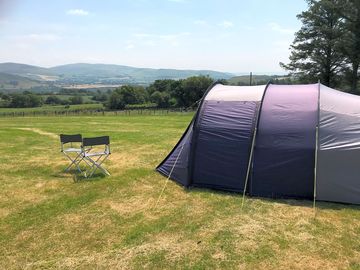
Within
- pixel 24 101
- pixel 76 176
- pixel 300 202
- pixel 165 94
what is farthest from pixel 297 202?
pixel 24 101

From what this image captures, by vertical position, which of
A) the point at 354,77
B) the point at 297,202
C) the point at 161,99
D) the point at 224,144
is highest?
the point at 354,77

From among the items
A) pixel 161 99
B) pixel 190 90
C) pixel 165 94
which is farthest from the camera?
pixel 161 99

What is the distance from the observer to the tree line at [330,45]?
3241 cm

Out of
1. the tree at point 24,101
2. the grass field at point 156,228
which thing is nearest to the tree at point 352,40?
the grass field at point 156,228

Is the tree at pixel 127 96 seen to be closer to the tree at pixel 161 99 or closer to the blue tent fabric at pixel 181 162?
the tree at pixel 161 99

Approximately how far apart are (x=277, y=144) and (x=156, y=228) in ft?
11.2

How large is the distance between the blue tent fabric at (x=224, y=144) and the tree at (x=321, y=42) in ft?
93.3

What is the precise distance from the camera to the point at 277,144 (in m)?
7.91

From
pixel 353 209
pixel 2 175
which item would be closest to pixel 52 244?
pixel 2 175

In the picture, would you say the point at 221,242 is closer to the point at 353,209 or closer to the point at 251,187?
the point at 251,187

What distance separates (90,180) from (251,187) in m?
4.26

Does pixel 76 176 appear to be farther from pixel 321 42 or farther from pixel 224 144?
pixel 321 42

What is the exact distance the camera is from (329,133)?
7.59 meters

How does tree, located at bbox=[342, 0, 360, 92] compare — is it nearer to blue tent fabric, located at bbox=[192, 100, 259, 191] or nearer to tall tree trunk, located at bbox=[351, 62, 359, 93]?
tall tree trunk, located at bbox=[351, 62, 359, 93]
